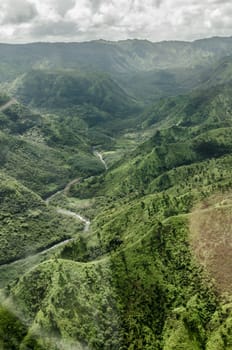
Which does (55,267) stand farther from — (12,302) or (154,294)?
(154,294)

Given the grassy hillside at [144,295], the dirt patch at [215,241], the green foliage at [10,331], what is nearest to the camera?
the grassy hillside at [144,295]

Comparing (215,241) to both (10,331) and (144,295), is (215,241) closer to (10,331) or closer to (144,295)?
(144,295)

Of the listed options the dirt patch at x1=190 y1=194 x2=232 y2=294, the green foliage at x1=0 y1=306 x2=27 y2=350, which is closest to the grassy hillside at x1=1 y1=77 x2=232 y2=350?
the dirt patch at x1=190 y1=194 x2=232 y2=294

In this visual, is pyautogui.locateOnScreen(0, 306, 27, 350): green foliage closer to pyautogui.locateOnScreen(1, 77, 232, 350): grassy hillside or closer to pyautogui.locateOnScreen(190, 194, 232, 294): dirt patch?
pyautogui.locateOnScreen(1, 77, 232, 350): grassy hillside

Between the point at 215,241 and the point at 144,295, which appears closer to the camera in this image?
the point at 144,295

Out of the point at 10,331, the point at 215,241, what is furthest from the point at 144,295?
the point at 10,331

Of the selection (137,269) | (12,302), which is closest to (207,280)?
(137,269)

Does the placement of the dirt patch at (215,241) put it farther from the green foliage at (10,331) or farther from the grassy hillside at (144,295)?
the green foliage at (10,331)

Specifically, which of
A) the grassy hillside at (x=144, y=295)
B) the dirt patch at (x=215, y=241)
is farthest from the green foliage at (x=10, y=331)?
the dirt patch at (x=215, y=241)
